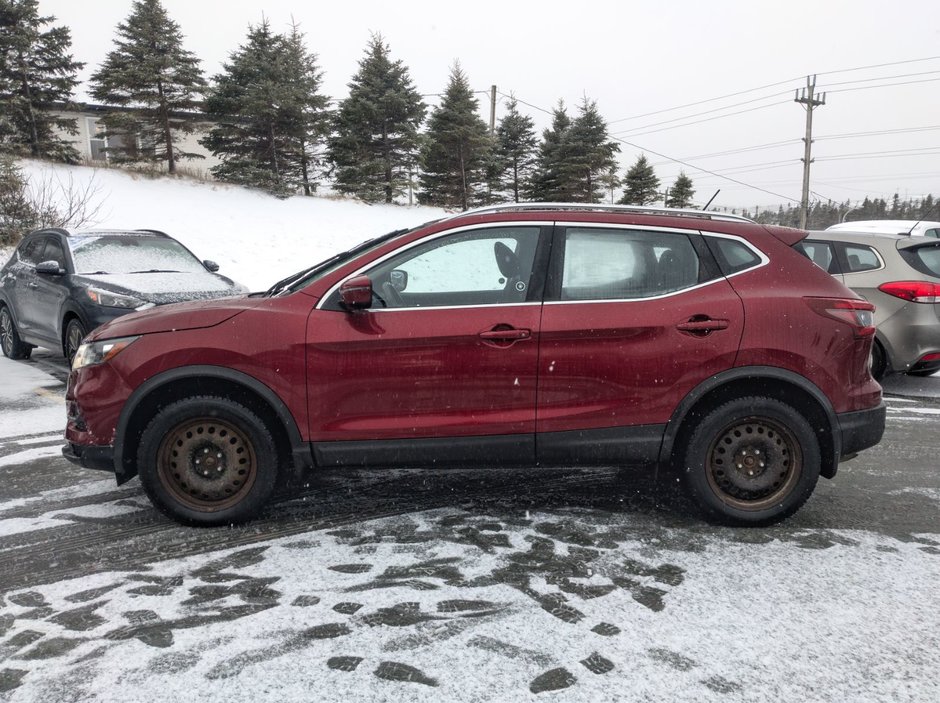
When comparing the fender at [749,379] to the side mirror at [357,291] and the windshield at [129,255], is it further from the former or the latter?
the windshield at [129,255]

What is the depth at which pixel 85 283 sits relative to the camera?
7855 millimetres

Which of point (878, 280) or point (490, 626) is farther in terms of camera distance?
point (878, 280)

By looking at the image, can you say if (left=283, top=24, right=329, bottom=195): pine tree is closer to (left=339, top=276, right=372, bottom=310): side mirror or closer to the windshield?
the windshield

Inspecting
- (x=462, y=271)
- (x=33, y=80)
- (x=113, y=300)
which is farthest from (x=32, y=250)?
(x=33, y=80)

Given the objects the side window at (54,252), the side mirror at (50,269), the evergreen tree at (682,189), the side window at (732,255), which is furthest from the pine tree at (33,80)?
the evergreen tree at (682,189)

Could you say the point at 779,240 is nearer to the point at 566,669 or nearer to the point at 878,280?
the point at 566,669

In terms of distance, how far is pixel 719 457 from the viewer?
12.7ft

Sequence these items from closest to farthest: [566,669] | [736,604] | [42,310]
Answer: [566,669], [736,604], [42,310]

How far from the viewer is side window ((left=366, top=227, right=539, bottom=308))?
381cm

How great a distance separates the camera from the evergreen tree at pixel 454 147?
113ft

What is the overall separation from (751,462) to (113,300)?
6658 mm

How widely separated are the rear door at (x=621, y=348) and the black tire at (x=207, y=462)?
153 cm

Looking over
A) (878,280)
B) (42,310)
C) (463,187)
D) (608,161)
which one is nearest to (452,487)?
(878,280)

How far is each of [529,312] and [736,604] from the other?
1.70m
